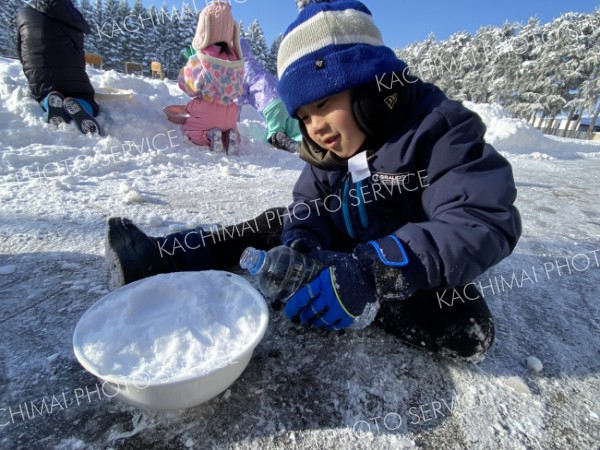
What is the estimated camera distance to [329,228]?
1.64 metres

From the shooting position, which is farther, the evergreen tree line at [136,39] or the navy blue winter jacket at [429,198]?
the evergreen tree line at [136,39]

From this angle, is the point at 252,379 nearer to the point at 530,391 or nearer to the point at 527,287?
the point at 530,391

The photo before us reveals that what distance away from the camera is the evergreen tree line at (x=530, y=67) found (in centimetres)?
2011

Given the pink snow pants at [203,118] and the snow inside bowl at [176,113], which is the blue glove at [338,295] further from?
the snow inside bowl at [176,113]

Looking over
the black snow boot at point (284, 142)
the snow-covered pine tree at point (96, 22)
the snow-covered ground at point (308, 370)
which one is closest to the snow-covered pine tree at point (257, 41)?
the snow-covered pine tree at point (96, 22)

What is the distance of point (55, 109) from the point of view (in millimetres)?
3814

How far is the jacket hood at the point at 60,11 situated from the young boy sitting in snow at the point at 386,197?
4006 mm

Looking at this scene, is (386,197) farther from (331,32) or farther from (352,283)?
(331,32)

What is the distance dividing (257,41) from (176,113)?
3090cm

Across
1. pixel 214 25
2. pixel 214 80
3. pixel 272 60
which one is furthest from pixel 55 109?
pixel 272 60

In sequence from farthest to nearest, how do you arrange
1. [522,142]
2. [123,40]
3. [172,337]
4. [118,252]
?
[123,40], [522,142], [118,252], [172,337]

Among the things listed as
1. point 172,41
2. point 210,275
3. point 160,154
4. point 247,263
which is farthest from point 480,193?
point 172,41

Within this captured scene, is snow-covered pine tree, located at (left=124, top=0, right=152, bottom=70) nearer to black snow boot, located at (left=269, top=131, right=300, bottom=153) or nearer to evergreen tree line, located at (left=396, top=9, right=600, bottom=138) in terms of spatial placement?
evergreen tree line, located at (left=396, top=9, right=600, bottom=138)

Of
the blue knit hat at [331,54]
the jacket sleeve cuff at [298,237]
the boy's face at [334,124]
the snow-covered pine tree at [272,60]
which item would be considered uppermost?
the snow-covered pine tree at [272,60]
